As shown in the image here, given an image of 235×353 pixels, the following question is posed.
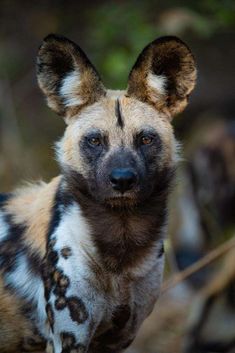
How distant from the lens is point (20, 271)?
14.0 feet

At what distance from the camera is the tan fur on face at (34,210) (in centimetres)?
421

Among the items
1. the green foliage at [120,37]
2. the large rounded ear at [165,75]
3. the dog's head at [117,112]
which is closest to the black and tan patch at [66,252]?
the dog's head at [117,112]

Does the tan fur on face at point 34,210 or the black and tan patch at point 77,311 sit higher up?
the tan fur on face at point 34,210

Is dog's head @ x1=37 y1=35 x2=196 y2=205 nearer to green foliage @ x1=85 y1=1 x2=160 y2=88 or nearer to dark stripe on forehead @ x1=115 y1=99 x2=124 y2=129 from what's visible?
dark stripe on forehead @ x1=115 y1=99 x2=124 y2=129

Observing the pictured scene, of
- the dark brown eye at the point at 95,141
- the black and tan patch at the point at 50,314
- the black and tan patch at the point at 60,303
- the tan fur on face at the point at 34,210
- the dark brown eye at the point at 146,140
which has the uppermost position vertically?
the dark brown eye at the point at 95,141

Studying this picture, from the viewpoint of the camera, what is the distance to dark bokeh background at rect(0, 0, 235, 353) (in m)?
7.82

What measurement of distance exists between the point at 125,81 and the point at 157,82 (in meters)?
4.56

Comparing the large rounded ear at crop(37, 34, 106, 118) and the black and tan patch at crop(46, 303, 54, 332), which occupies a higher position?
the large rounded ear at crop(37, 34, 106, 118)

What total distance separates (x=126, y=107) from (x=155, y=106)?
0.65ft

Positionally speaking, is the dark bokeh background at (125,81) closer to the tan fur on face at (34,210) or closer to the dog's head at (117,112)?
the tan fur on face at (34,210)

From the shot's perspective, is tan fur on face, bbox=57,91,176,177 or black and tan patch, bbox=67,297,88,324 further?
tan fur on face, bbox=57,91,176,177

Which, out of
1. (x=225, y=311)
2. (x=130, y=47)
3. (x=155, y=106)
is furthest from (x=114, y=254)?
(x=130, y=47)

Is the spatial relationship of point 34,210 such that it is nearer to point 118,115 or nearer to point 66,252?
point 66,252

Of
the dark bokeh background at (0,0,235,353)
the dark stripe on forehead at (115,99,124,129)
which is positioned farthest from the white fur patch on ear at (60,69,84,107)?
the dark bokeh background at (0,0,235,353)
